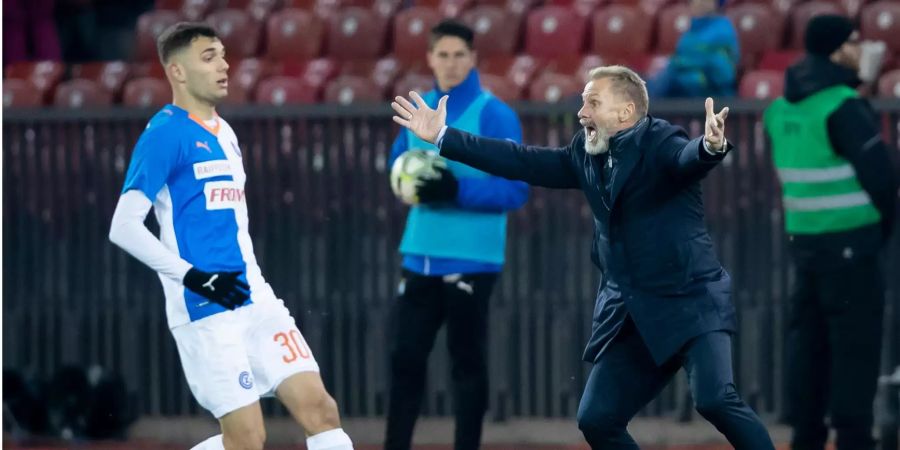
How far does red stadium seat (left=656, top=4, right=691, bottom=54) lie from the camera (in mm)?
12102

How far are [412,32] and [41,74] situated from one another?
2.78 meters

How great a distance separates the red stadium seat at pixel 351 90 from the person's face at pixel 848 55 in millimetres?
3999

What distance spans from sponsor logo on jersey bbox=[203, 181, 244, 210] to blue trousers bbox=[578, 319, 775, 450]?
141 centimetres

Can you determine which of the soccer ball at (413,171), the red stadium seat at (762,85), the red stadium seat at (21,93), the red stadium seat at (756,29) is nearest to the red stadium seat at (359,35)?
the red stadium seat at (21,93)

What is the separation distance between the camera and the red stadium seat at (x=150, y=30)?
43.9 feet

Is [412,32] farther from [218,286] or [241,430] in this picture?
[241,430]

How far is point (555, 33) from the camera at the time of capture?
12.5 m

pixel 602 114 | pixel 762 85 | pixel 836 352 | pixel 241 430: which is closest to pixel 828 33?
pixel 836 352

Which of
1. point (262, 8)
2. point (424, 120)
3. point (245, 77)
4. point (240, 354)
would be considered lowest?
point (240, 354)

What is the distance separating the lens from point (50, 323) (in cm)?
996

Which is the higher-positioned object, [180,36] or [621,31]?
[621,31]

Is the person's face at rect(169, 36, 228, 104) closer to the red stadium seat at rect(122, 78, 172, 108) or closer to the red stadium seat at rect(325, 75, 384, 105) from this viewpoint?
the red stadium seat at rect(325, 75, 384, 105)

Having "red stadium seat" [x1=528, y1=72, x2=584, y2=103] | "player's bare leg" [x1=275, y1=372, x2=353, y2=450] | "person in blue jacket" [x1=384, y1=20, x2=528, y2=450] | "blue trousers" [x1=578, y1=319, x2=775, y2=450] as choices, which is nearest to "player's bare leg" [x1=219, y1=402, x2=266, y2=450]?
"player's bare leg" [x1=275, y1=372, x2=353, y2=450]

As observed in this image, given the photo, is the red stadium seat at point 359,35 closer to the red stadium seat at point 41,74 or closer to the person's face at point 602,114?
the red stadium seat at point 41,74
